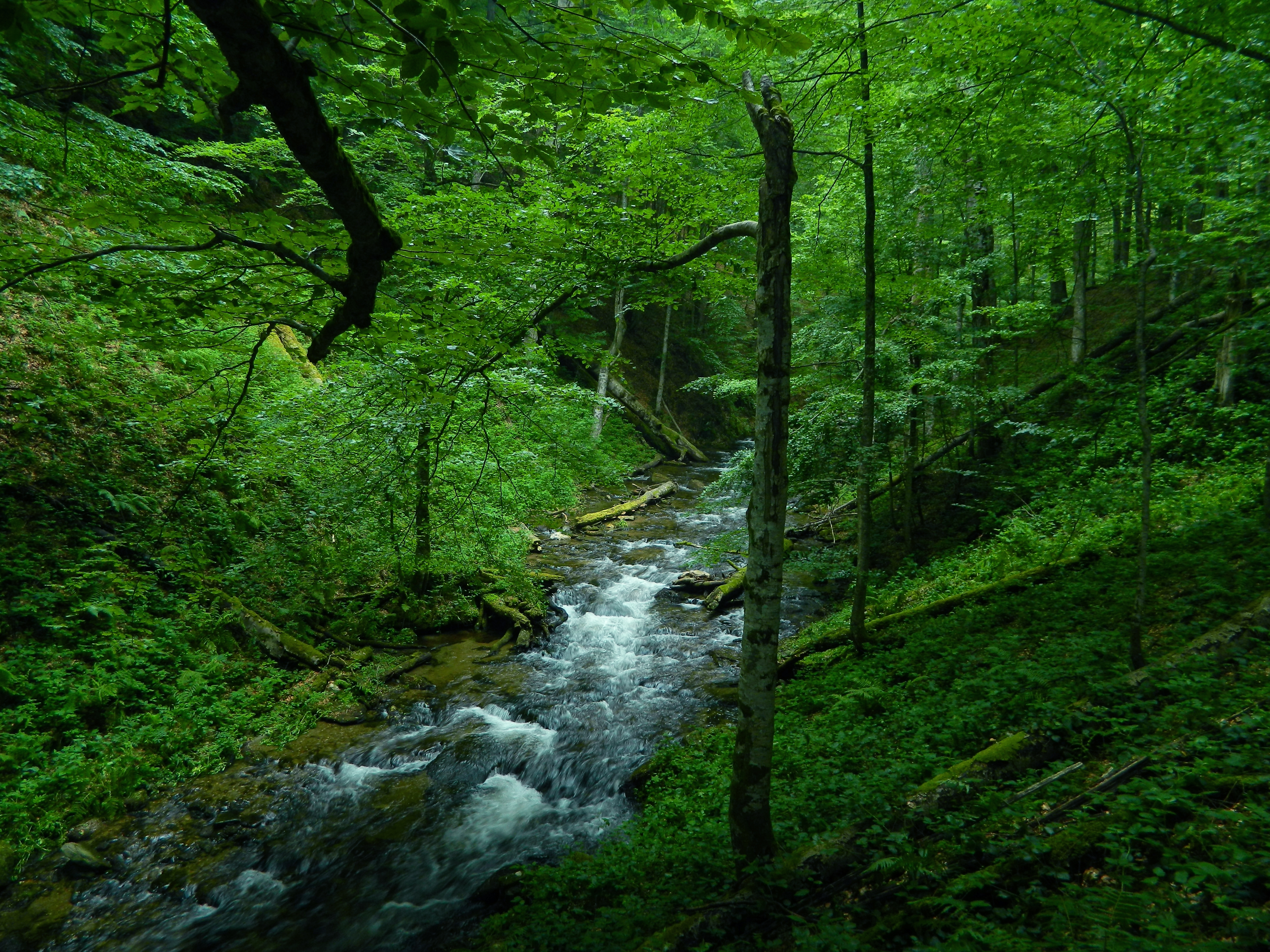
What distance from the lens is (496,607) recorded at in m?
10.9

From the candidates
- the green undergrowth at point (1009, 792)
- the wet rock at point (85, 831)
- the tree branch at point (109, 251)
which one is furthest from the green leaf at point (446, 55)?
the wet rock at point (85, 831)

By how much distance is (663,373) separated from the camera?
85.4 feet

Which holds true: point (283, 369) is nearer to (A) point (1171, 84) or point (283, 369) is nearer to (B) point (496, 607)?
(B) point (496, 607)

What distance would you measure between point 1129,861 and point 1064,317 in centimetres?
1784

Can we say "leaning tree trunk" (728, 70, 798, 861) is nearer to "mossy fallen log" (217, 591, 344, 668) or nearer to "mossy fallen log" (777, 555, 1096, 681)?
"mossy fallen log" (777, 555, 1096, 681)

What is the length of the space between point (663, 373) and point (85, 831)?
892 inches

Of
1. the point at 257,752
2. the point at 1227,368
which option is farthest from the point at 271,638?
the point at 1227,368

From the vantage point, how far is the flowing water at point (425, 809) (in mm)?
5293

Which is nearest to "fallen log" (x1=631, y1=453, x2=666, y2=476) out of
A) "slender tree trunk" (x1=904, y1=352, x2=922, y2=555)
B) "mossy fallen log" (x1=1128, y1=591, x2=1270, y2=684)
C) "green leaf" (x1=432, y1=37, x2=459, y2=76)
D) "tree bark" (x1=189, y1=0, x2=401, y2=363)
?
"slender tree trunk" (x1=904, y1=352, x2=922, y2=555)

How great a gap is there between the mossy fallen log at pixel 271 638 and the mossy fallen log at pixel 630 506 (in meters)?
8.21

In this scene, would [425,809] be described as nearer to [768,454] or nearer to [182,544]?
[182,544]

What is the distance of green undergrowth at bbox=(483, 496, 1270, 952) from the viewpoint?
128 inches

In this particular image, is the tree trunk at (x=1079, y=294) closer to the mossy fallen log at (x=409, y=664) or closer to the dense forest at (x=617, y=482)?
the dense forest at (x=617, y=482)

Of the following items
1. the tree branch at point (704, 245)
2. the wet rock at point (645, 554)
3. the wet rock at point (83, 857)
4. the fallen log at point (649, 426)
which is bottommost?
the wet rock at point (83, 857)
